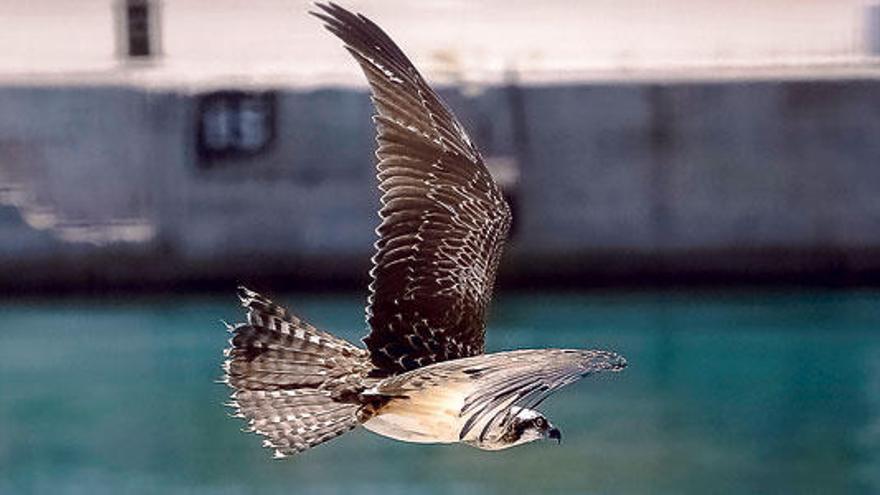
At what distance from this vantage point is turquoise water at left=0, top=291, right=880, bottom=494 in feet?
45.4

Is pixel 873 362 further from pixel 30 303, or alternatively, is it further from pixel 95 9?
pixel 95 9

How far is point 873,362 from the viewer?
52.7 feet

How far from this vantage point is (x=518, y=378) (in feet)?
10.1

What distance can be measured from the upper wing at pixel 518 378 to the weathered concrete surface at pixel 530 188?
1315cm

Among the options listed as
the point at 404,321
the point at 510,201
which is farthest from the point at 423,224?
the point at 510,201

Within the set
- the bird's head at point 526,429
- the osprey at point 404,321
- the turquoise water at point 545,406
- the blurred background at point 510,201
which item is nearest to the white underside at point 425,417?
the osprey at point 404,321

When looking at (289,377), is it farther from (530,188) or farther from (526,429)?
(530,188)

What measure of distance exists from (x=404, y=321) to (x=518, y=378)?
1.10 m

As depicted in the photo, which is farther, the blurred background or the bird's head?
the blurred background

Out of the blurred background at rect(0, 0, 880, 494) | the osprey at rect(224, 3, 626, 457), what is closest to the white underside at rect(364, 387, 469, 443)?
the osprey at rect(224, 3, 626, 457)

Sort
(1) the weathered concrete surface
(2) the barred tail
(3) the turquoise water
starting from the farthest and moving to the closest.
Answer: (1) the weathered concrete surface
(3) the turquoise water
(2) the barred tail

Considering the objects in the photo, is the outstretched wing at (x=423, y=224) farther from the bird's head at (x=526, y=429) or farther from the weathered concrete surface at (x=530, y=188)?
the weathered concrete surface at (x=530, y=188)

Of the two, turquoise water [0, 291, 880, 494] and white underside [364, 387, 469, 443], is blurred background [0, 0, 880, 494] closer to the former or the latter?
turquoise water [0, 291, 880, 494]

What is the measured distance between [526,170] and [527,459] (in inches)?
114
